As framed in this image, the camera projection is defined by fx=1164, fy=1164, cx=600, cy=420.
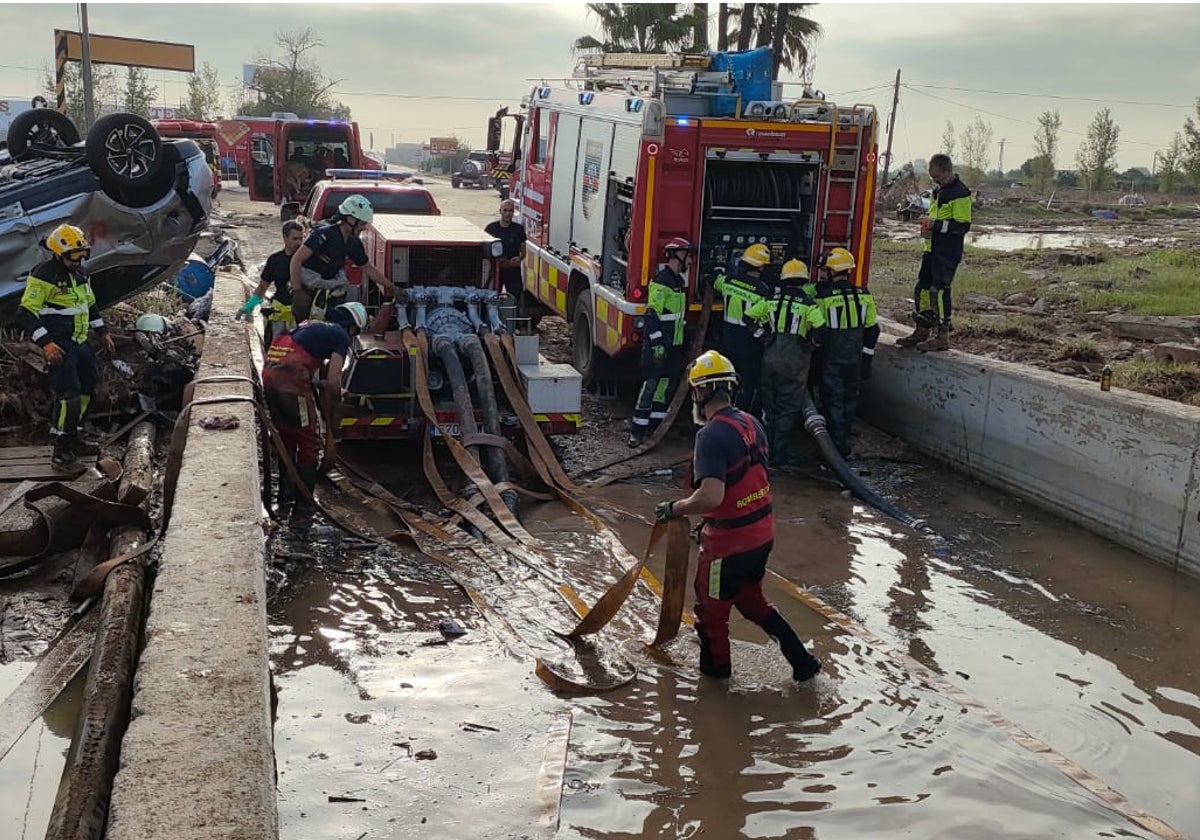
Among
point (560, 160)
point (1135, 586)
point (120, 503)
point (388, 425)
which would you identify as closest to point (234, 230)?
point (560, 160)

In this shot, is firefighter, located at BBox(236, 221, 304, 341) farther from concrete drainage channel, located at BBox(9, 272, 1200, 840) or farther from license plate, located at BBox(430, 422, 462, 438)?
license plate, located at BBox(430, 422, 462, 438)

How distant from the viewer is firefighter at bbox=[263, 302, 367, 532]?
25.6 feet

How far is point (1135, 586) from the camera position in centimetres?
731

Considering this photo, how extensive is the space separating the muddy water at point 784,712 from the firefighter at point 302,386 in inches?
40.1

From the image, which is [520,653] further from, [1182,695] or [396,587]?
[1182,695]

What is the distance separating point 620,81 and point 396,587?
6489 mm

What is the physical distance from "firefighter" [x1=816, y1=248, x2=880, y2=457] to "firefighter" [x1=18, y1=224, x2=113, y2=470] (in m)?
5.68

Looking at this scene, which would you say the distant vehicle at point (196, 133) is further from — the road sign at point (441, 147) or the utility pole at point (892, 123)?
the road sign at point (441, 147)

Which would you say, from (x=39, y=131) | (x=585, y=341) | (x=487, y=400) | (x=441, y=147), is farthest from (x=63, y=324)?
(x=441, y=147)

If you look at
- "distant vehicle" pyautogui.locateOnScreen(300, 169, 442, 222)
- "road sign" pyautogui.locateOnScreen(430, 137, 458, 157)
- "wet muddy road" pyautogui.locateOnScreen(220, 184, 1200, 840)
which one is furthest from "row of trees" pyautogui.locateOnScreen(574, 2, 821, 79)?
"road sign" pyautogui.locateOnScreen(430, 137, 458, 157)

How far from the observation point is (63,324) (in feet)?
27.0

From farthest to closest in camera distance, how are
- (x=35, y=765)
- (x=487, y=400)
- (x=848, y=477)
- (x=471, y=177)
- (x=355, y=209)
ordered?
(x=471, y=177), (x=355, y=209), (x=848, y=477), (x=487, y=400), (x=35, y=765)

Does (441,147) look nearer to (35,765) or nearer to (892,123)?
(892,123)

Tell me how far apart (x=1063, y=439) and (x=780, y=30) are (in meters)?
18.4
